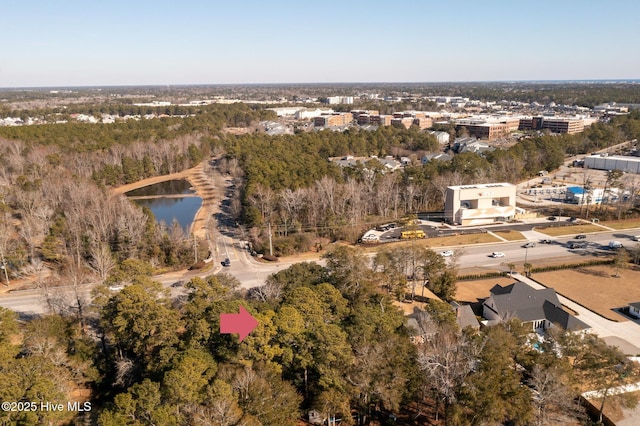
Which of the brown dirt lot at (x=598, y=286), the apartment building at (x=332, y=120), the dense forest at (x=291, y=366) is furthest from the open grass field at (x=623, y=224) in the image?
the apartment building at (x=332, y=120)

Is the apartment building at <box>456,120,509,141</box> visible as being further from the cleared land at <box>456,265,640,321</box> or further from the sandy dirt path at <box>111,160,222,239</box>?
the cleared land at <box>456,265,640,321</box>

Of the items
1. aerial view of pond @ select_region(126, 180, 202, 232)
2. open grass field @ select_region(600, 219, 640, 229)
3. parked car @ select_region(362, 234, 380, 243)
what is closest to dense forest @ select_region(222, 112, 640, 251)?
parked car @ select_region(362, 234, 380, 243)

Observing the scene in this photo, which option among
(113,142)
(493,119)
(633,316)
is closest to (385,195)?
(633,316)

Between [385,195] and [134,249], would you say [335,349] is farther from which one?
[385,195]

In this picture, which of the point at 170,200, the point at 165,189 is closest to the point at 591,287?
the point at 170,200

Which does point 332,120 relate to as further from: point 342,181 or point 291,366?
point 291,366
